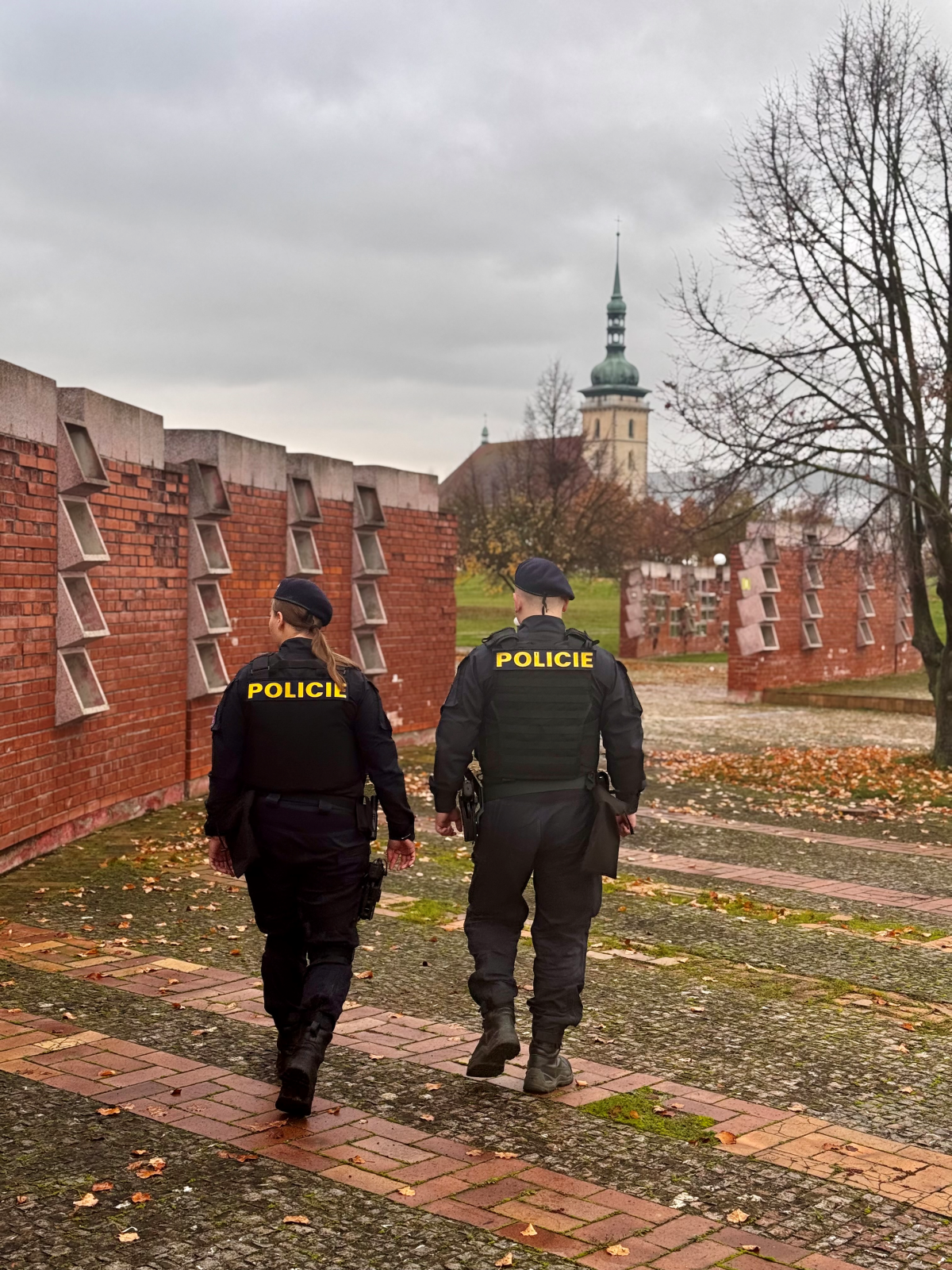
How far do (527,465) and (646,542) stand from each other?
6.66 m

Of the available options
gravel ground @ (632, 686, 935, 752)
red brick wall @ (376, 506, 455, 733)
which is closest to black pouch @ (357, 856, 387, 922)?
red brick wall @ (376, 506, 455, 733)

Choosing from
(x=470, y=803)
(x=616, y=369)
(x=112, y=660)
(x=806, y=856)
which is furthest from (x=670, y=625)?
(x=616, y=369)

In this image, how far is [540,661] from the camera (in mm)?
5488

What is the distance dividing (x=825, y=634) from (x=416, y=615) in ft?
43.9

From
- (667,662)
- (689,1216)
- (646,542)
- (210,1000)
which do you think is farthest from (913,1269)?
(646,542)

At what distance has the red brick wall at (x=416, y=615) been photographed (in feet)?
57.4

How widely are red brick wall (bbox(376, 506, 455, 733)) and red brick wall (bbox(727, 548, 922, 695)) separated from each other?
8.71 meters

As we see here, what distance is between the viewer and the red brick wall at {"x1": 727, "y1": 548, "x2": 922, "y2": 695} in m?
26.9

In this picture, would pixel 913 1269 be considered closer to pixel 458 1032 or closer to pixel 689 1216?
pixel 689 1216

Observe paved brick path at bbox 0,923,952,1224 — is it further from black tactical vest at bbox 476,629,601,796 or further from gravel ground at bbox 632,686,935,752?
gravel ground at bbox 632,686,935,752

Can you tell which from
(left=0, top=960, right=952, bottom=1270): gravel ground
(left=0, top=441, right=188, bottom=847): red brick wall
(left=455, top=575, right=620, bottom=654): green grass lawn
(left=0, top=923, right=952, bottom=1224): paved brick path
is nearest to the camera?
(left=0, top=960, right=952, bottom=1270): gravel ground

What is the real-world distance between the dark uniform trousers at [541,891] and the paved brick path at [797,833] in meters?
6.33

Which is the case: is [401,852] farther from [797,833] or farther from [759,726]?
[759,726]

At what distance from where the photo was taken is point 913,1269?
3.82 m
